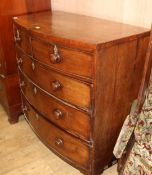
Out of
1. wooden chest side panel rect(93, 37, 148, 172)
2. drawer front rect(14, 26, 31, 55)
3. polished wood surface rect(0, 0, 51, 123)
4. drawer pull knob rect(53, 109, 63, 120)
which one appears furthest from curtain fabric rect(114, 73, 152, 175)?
polished wood surface rect(0, 0, 51, 123)

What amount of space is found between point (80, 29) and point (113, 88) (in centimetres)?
39

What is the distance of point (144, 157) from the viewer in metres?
1.13

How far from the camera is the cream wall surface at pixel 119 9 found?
4.65 feet

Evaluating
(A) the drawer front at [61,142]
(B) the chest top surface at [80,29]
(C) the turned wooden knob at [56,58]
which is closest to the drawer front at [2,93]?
(A) the drawer front at [61,142]

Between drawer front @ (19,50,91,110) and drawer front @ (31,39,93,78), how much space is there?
2.2 inches

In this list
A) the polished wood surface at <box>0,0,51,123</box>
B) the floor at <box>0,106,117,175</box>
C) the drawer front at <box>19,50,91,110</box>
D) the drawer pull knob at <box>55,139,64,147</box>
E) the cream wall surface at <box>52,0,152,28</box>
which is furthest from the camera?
the polished wood surface at <box>0,0,51,123</box>

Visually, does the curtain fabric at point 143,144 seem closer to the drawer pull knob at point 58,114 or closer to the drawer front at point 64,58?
the drawer front at point 64,58

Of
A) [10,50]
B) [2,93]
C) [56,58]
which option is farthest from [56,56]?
[2,93]

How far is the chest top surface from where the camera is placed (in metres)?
1.19

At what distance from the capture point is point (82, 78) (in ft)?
4.06

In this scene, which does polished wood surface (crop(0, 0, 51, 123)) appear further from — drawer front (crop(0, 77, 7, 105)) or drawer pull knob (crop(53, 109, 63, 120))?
drawer pull knob (crop(53, 109, 63, 120))

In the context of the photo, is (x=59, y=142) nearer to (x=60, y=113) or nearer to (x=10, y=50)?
(x=60, y=113)

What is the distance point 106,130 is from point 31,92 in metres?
0.62

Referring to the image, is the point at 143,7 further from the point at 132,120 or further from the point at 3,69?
the point at 3,69
